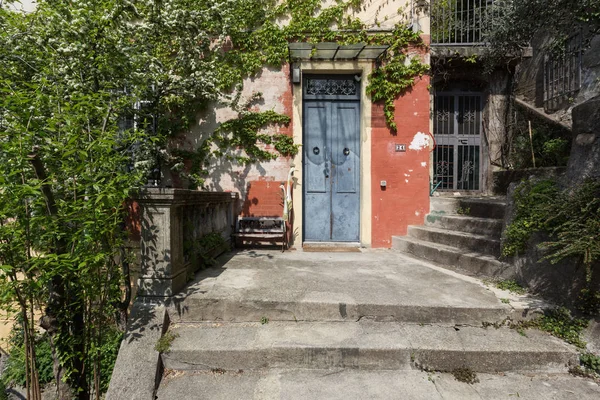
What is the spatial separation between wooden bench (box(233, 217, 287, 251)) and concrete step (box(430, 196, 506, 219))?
295 cm

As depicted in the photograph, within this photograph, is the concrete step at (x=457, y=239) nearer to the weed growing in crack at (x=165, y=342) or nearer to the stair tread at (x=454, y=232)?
the stair tread at (x=454, y=232)

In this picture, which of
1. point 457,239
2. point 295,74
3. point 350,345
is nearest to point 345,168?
point 295,74

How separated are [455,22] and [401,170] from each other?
408 centimetres

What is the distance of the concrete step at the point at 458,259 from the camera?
3.65m

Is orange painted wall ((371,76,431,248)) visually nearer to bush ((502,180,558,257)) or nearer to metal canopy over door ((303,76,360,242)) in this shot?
metal canopy over door ((303,76,360,242))

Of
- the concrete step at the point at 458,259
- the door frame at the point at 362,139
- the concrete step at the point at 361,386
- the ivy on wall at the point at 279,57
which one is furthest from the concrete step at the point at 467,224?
the concrete step at the point at 361,386

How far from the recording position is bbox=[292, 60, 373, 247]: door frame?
18.6 feet

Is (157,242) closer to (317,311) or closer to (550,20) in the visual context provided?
(317,311)

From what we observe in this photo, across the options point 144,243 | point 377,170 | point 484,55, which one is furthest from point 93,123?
point 484,55

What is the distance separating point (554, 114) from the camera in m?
6.45

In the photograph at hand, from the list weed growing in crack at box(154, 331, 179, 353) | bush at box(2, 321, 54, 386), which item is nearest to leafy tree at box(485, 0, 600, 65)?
weed growing in crack at box(154, 331, 179, 353)

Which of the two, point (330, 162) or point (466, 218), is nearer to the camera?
point (466, 218)

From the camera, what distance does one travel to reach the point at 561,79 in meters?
6.42

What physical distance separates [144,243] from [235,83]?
389cm
